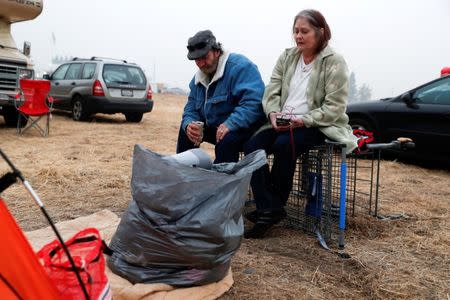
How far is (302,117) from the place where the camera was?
3.06 m

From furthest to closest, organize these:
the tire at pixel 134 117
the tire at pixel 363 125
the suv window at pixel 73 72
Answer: the tire at pixel 134 117 < the suv window at pixel 73 72 < the tire at pixel 363 125

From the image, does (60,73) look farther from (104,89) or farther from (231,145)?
(231,145)

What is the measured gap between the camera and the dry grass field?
248 cm

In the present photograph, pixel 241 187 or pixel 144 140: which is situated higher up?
pixel 241 187

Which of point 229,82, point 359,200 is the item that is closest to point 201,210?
point 229,82

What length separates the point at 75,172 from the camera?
4992 mm

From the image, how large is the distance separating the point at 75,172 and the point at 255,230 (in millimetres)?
2661

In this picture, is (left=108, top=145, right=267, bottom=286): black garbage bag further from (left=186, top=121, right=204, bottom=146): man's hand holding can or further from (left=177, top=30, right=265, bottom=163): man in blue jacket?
(left=186, top=121, right=204, bottom=146): man's hand holding can

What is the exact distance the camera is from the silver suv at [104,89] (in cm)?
1069

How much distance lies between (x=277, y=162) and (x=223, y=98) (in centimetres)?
64

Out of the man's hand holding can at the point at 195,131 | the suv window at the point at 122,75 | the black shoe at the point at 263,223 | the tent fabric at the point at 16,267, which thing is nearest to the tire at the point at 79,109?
the suv window at the point at 122,75

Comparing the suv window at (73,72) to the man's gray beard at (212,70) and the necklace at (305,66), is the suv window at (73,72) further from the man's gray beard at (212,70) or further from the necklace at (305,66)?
the necklace at (305,66)

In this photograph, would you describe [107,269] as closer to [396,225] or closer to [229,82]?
[229,82]

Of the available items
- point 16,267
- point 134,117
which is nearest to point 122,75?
point 134,117
